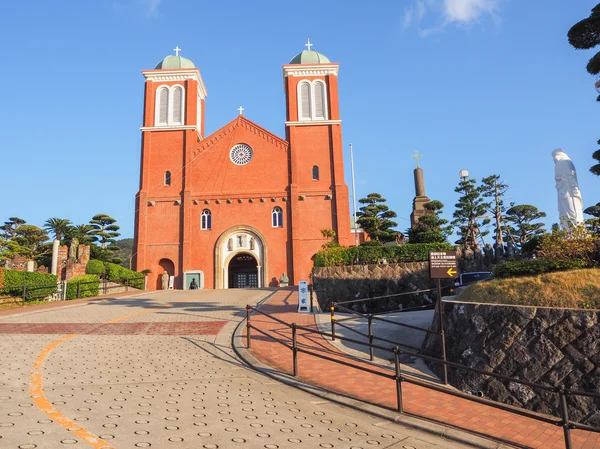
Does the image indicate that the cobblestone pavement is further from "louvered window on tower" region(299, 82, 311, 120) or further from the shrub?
"louvered window on tower" region(299, 82, 311, 120)

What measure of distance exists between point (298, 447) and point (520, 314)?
4.99m

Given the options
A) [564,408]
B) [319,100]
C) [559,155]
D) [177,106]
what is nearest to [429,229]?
[559,155]

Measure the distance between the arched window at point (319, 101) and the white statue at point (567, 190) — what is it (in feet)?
76.0

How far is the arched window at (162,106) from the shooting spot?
3590 centimetres

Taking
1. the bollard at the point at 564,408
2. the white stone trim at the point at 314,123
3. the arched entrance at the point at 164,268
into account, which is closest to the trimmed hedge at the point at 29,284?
the arched entrance at the point at 164,268

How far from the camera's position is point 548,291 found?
7.74 meters

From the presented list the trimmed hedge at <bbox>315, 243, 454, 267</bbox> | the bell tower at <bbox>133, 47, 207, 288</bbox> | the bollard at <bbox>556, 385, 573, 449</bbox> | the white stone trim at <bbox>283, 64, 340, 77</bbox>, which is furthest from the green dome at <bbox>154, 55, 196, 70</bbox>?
the bollard at <bbox>556, 385, 573, 449</bbox>

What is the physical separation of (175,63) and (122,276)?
20.4m

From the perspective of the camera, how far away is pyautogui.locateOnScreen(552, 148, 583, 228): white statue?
45.1 ft

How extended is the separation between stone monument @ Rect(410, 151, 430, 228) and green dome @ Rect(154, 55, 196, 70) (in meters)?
21.4

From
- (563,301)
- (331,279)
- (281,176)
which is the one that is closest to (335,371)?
(563,301)

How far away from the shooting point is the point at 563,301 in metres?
7.39

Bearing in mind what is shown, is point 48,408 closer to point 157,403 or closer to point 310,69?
point 157,403

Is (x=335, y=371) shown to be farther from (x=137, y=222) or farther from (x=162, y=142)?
(x=162, y=142)
